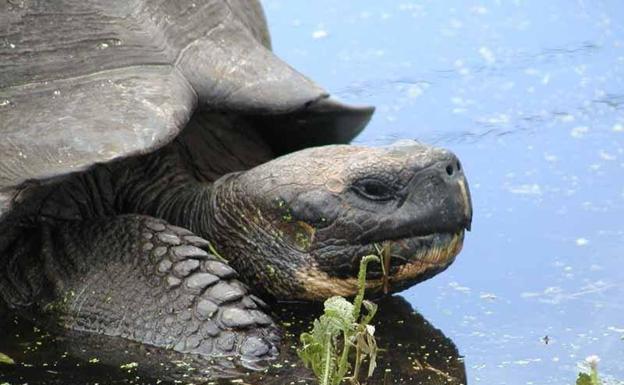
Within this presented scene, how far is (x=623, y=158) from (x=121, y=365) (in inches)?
84.3

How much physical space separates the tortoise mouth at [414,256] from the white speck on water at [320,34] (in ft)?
9.62

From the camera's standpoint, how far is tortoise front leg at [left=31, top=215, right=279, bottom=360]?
411 cm

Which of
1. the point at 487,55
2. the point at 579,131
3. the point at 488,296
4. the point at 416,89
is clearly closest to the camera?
the point at 488,296

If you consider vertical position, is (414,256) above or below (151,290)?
above

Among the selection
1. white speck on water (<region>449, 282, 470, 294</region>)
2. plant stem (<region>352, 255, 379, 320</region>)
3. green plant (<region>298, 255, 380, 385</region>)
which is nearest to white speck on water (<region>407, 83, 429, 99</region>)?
white speck on water (<region>449, 282, 470, 294</region>)

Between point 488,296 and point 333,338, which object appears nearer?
point 333,338

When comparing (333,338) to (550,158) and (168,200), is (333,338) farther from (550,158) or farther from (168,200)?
(550,158)

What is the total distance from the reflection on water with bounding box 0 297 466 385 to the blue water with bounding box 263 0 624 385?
8 cm

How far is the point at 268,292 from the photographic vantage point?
4461 mm

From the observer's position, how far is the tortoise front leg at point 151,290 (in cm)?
411

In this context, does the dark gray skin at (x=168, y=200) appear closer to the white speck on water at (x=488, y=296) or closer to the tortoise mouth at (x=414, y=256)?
the tortoise mouth at (x=414, y=256)

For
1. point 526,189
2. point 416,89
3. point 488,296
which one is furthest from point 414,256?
point 416,89

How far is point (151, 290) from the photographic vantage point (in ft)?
13.9

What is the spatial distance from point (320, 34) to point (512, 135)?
1.61m
